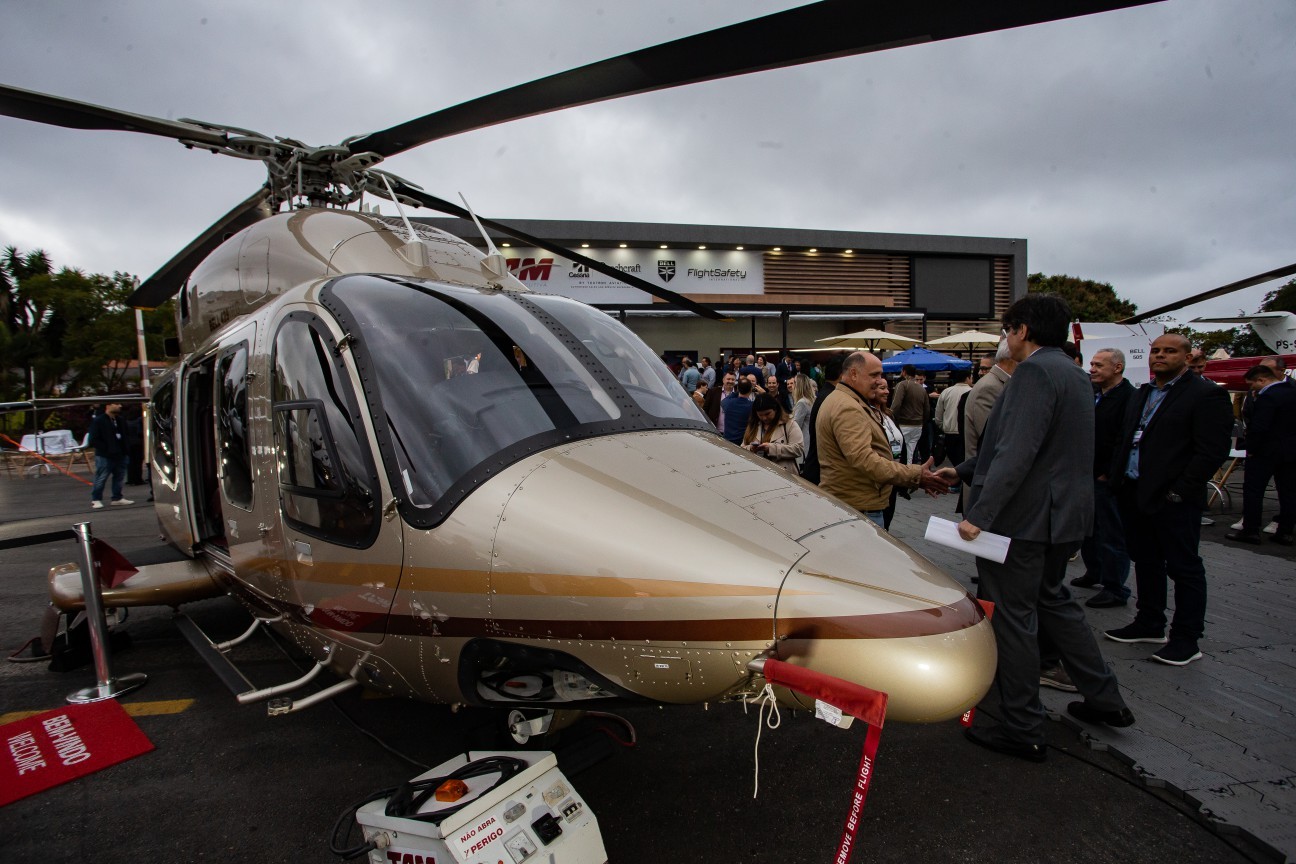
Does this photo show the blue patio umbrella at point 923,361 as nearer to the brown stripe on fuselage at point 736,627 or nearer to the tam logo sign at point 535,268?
the tam logo sign at point 535,268

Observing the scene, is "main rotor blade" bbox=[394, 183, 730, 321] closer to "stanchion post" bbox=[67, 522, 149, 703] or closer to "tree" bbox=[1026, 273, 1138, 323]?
"stanchion post" bbox=[67, 522, 149, 703]

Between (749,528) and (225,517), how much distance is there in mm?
3058

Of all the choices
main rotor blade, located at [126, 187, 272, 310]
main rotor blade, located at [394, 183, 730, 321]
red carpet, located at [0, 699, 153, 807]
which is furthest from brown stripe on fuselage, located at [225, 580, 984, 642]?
main rotor blade, located at [126, 187, 272, 310]

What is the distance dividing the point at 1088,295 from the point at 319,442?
216 ft

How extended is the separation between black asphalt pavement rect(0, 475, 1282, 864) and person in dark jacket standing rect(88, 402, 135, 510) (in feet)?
29.6

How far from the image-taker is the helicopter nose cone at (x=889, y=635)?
5.55 ft

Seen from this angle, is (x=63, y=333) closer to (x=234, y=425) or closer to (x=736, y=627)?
(x=234, y=425)

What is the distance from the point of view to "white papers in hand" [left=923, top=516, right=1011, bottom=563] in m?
2.77

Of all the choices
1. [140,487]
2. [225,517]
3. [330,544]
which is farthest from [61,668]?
[140,487]

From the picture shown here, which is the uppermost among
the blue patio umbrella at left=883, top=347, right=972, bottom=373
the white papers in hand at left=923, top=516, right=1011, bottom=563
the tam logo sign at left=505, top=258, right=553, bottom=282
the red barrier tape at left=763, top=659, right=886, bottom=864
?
the tam logo sign at left=505, top=258, right=553, bottom=282

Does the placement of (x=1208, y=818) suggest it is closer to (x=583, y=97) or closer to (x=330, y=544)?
(x=330, y=544)

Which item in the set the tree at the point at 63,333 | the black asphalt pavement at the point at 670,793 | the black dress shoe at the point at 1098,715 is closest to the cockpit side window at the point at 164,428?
the black asphalt pavement at the point at 670,793

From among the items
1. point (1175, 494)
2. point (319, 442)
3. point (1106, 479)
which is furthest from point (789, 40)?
point (1106, 479)

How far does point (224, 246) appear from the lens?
464 centimetres
